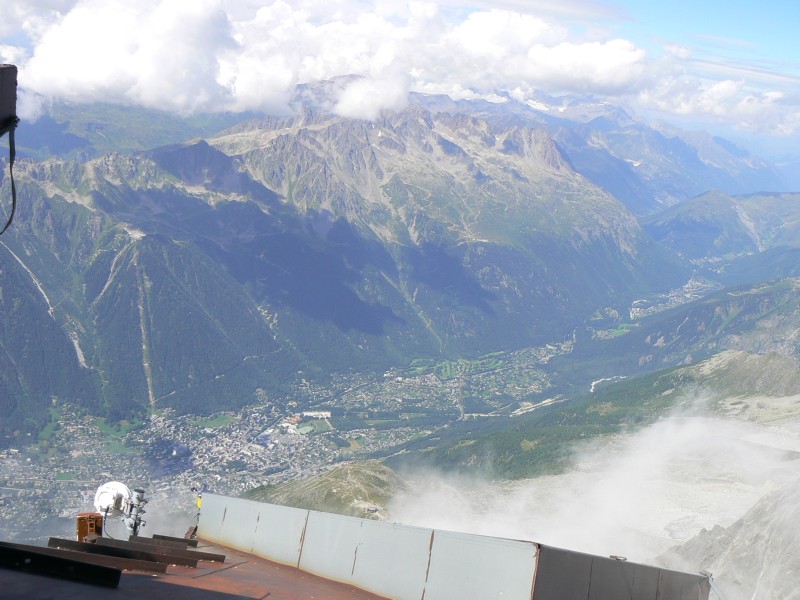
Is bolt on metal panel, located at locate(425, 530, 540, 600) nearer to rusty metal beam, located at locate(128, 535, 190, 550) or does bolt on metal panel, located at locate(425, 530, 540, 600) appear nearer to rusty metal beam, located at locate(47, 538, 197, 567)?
rusty metal beam, located at locate(47, 538, 197, 567)

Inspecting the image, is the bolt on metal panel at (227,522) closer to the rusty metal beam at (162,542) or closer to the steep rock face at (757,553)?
the rusty metal beam at (162,542)

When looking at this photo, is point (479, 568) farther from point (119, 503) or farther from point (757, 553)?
A: point (757, 553)

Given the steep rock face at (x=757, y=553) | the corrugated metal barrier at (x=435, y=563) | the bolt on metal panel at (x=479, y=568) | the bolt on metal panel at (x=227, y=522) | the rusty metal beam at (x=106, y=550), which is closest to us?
A: the bolt on metal panel at (x=479, y=568)

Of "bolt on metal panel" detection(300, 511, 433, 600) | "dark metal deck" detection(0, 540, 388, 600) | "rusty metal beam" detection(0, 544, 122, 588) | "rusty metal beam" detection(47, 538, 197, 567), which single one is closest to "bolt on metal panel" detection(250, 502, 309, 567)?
"dark metal deck" detection(0, 540, 388, 600)

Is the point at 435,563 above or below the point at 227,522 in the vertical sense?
above

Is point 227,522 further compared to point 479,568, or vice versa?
point 227,522

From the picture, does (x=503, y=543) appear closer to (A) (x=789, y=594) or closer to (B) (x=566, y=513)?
(A) (x=789, y=594)

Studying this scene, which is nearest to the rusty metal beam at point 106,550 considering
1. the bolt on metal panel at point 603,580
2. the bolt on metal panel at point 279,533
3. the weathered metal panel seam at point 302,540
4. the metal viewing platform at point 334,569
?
the metal viewing platform at point 334,569

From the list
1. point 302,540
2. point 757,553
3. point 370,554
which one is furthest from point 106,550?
point 757,553
